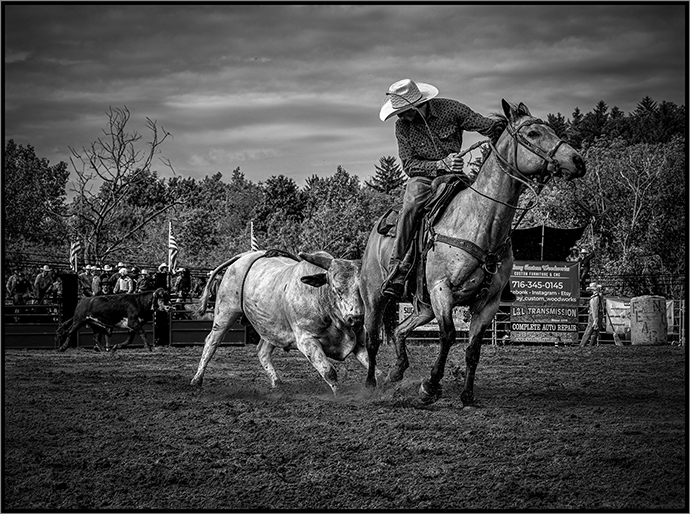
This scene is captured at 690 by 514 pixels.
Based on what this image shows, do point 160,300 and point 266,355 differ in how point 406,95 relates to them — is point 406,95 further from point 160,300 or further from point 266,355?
point 160,300

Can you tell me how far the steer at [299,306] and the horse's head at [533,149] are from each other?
205cm

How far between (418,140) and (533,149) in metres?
1.38

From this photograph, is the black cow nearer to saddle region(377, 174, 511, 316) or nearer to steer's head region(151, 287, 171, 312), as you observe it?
steer's head region(151, 287, 171, 312)

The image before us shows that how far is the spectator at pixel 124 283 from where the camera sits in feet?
64.0

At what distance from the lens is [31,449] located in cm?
569

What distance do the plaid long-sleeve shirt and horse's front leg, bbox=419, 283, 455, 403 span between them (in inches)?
50.6

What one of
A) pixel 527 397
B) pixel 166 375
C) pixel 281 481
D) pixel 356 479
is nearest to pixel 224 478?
pixel 281 481

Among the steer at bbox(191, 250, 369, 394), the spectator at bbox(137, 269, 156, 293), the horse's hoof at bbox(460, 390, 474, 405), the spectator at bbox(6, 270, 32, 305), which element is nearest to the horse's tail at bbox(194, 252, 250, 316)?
the steer at bbox(191, 250, 369, 394)

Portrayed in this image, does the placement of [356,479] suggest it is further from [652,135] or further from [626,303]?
[652,135]

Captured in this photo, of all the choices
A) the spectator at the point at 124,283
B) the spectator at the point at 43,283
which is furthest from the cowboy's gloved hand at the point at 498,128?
the spectator at the point at 43,283

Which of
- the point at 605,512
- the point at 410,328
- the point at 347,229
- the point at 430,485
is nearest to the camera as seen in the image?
the point at 605,512

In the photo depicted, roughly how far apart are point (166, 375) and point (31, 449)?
17.3 ft

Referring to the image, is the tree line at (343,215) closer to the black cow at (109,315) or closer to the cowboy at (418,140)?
the black cow at (109,315)

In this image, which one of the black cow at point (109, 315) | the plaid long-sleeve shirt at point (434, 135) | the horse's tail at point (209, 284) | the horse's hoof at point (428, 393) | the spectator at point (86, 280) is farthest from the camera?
the spectator at point (86, 280)
